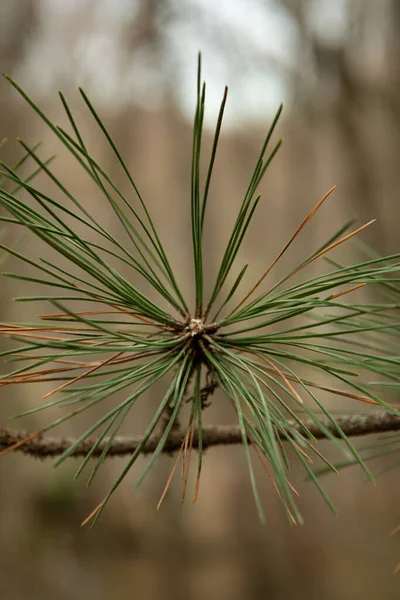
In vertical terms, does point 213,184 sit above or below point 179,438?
above

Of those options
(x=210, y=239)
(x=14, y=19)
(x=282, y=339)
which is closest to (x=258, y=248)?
(x=210, y=239)

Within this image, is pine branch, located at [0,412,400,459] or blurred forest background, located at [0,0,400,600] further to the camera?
blurred forest background, located at [0,0,400,600]

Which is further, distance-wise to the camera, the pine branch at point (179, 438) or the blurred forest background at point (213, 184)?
the blurred forest background at point (213, 184)

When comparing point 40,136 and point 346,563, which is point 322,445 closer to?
point 346,563

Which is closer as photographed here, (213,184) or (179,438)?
(179,438)
